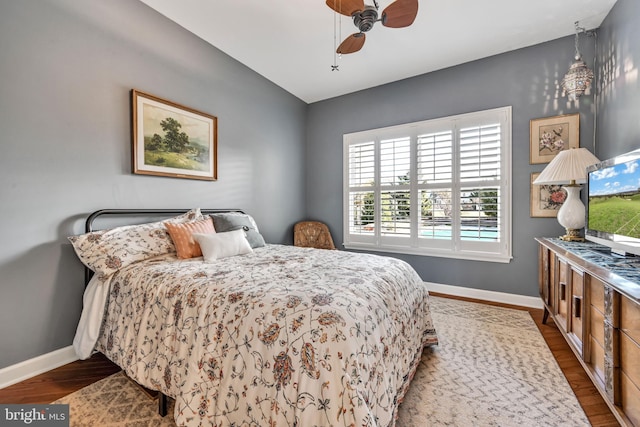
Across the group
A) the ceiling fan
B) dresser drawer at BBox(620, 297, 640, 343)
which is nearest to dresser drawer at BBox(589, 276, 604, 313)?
dresser drawer at BBox(620, 297, 640, 343)

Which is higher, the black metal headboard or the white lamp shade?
the white lamp shade

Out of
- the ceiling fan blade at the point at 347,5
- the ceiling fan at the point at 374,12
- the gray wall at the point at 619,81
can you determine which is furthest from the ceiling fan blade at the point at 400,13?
the gray wall at the point at 619,81

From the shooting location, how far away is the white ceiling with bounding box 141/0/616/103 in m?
2.42

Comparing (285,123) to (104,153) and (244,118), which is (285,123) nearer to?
(244,118)

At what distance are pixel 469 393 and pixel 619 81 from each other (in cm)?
281

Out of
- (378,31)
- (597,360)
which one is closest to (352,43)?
(378,31)

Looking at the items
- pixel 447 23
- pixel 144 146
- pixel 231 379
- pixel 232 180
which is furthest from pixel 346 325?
pixel 447 23

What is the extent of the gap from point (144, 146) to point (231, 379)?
2221 mm

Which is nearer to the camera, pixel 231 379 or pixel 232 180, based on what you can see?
pixel 231 379

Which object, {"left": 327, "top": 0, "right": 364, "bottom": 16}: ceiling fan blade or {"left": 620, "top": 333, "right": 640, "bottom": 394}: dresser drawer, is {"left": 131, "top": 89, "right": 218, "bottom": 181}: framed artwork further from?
{"left": 620, "top": 333, "right": 640, "bottom": 394}: dresser drawer

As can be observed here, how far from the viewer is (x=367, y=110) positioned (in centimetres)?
408

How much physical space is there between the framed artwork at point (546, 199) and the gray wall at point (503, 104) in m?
0.06

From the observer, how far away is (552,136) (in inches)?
114

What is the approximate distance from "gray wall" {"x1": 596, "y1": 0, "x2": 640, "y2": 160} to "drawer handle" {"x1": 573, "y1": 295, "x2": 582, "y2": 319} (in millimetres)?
1285
